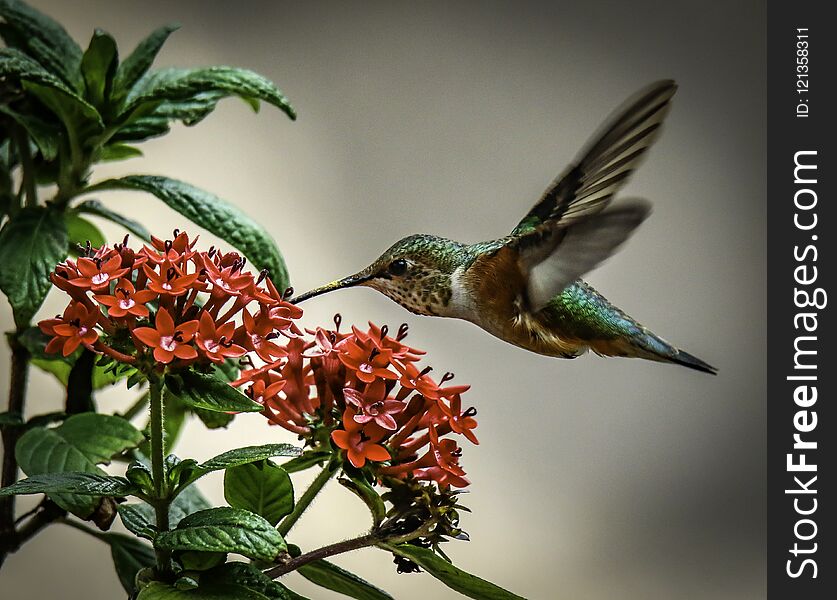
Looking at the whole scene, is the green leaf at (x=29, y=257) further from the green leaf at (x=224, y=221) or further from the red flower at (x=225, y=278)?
the red flower at (x=225, y=278)

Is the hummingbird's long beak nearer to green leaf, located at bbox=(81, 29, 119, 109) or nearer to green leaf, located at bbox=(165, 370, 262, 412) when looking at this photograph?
green leaf, located at bbox=(165, 370, 262, 412)

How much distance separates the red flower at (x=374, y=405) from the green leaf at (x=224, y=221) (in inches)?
10.0

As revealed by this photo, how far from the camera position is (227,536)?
23.5 inches

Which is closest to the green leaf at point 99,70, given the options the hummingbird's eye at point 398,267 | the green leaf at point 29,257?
the green leaf at point 29,257

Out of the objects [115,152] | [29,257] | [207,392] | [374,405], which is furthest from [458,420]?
[115,152]

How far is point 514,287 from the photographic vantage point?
0.78m

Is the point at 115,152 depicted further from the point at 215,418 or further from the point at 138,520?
the point at 138,520

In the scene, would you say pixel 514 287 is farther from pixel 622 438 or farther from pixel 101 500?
pixel 622 438

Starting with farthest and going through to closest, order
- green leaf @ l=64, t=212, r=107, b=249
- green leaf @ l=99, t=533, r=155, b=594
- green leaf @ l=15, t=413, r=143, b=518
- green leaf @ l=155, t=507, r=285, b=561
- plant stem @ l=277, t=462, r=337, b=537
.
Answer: green leaf @ l=64, t=212, r=107, b=249 → green leaf @ l=99, t=533, r=155, b=594 → green leaf @ l=15, t=413, r=143, b=518 → plant stem @ l=277, t=462, r=337, b=537 → green leaf @ l=155, t=507, r=285, b=561

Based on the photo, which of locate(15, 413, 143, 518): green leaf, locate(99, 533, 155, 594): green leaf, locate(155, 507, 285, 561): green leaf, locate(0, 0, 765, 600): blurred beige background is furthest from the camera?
locate(0, 0, 765, 600): blurred beige background

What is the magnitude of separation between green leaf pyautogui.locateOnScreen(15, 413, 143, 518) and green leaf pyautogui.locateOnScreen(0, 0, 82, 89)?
0.31 meters

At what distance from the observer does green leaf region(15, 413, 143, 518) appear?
79 centimetres

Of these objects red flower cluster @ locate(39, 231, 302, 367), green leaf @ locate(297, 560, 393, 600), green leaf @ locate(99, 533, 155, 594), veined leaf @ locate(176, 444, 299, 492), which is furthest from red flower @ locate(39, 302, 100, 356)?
green leaf @ locate(99, 533, 155, 594)
